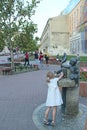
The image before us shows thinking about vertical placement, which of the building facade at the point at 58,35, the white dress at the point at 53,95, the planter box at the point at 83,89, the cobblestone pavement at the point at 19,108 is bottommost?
the cobblestone pavement at the point at 19,108

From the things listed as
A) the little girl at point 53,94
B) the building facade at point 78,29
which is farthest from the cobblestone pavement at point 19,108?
the building facade at point 78,29

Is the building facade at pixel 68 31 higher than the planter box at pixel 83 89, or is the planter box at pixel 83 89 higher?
the building facade at pixel 68 31

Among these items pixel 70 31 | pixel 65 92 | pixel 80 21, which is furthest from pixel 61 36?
pixel 65 92

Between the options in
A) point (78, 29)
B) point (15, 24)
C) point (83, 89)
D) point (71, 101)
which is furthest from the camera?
point (78, 29)

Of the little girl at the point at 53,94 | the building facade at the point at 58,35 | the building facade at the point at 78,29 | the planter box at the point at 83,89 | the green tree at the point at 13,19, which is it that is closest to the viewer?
the little girl at the point at 53,94

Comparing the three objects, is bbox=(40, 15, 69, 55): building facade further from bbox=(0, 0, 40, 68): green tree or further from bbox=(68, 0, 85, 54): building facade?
bbox=(0, 0, 40, 68): green tree

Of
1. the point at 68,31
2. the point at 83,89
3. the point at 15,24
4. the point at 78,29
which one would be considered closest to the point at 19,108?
the point at 83,89

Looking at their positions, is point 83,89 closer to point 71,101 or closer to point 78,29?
point 71,101

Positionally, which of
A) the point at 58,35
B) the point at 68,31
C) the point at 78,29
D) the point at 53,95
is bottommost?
the point at 53,95

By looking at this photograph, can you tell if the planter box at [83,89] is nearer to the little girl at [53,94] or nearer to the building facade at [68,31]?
the little girl at [53,94]

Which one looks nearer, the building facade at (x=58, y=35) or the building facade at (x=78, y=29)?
the building facade at (x=78, y=29)

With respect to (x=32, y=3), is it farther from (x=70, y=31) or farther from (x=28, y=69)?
(x=70, y=31)

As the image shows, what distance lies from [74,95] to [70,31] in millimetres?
63639

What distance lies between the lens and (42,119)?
26.1 feet
